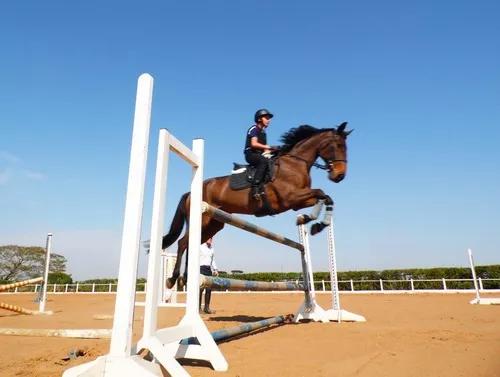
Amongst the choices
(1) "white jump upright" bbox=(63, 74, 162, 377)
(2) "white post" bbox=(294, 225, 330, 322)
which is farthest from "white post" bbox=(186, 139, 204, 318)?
Answer: (2) "white post" bbox=(294, 225, 330, 322)

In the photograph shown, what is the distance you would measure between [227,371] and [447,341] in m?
1.87

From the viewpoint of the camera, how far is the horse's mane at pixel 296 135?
491 centimetres

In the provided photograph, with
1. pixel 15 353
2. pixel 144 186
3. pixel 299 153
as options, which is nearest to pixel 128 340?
pixel 144 186

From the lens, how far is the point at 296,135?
16.5ft

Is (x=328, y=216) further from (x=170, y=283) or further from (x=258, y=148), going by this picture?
(x=170, y=283)

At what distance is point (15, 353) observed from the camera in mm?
2541

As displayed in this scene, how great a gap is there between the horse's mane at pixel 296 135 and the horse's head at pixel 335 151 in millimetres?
224

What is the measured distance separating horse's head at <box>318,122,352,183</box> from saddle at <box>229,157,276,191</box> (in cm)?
71

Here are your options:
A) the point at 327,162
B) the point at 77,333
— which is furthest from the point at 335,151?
the point at 77,333

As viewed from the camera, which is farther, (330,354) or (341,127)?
(341,127)

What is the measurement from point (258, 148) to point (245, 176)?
1.36 feet

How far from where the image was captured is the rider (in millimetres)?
4222

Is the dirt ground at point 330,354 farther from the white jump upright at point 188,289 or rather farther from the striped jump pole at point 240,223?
the striped jump pole at point 240,223

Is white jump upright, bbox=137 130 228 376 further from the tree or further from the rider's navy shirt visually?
the tree
